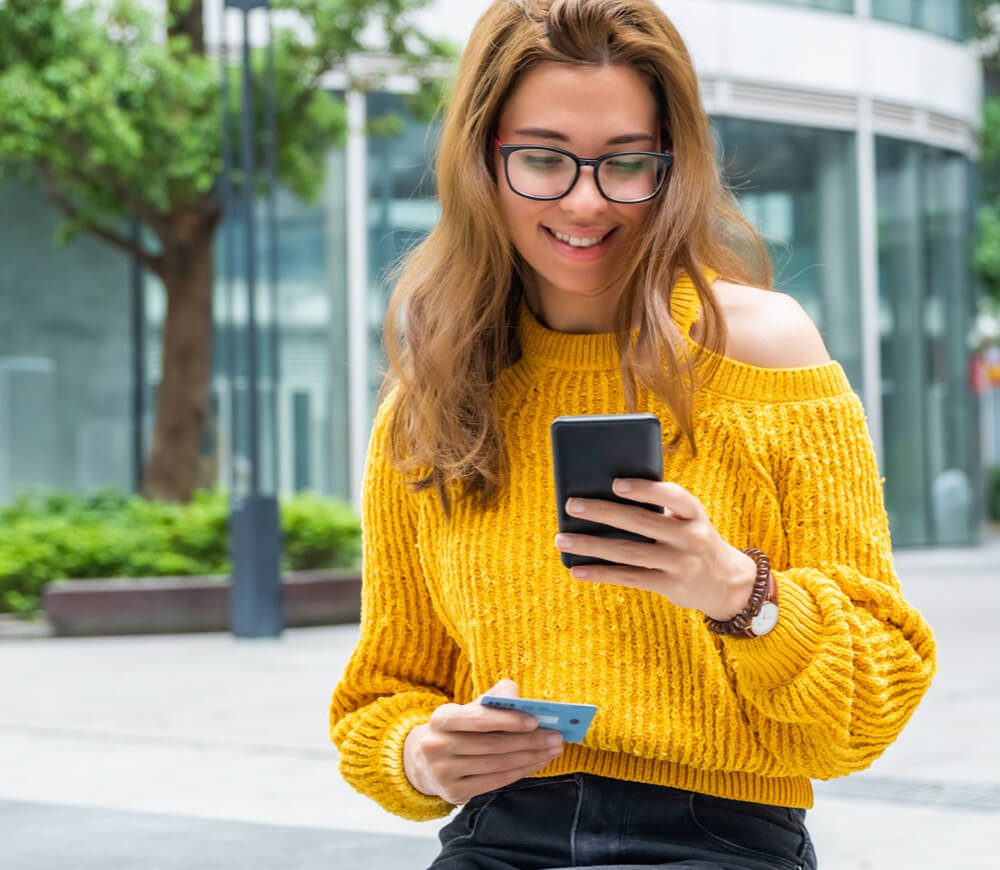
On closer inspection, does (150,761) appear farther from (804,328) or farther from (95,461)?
(95,461)

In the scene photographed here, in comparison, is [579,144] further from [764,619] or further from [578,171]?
[764,619]

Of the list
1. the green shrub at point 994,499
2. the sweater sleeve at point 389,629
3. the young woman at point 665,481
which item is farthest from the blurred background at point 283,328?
the green shrub at point 994,499

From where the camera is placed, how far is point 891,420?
2198 cm

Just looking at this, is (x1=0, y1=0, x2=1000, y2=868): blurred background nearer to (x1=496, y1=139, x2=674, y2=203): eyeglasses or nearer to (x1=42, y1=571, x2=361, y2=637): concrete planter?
(x1=42, y1=571, x2=361, y2=637): concrete planter

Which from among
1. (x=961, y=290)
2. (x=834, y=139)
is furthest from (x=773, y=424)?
(x=961, y=290)

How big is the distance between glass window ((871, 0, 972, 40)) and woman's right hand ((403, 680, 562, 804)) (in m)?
20.8

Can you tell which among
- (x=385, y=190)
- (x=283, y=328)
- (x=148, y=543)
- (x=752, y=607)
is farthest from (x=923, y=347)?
(x=752, y=607)

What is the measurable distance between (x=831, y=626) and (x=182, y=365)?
44.0 feet

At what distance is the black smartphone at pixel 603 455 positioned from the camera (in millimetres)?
A: 1649

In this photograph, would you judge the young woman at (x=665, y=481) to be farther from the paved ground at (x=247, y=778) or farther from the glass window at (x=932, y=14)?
the glass window at (x=932, y=14)

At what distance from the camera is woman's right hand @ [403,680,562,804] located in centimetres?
185

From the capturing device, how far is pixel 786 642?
5.91 feet

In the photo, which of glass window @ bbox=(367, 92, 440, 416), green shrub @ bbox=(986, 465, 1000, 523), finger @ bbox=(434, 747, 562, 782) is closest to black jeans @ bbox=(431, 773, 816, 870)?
finger @ bbox=(434, 747, 562, 782)

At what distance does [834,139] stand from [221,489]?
1059 cm
